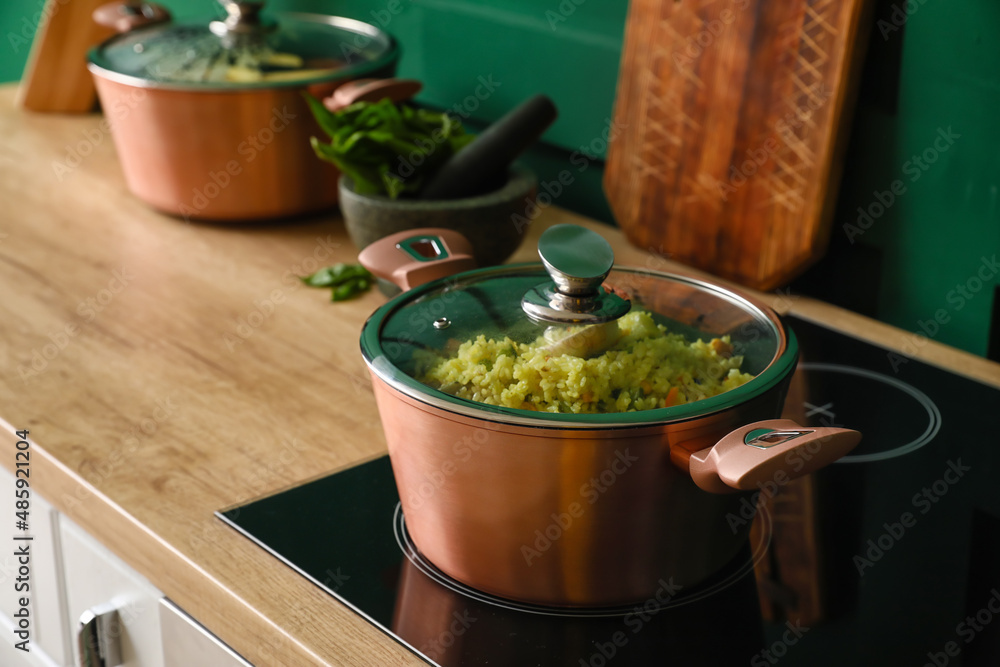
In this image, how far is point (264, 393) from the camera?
3.12 ft

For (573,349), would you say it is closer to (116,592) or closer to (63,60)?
(116,592)

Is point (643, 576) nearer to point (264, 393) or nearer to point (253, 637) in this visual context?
point (253, 637)

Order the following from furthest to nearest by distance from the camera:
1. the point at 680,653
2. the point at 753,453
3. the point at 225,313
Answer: the point at 225,313, the point at 680,653, the point at 753,453

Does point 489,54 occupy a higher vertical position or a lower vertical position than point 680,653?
higher

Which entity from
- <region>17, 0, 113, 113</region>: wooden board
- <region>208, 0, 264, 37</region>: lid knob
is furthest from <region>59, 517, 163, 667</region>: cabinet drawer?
<region>17, 0, 113, 113</region>: wooden board

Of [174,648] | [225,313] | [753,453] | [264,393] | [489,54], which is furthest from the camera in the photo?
[489,54]

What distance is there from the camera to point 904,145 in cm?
104

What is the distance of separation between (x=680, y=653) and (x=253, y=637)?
267mm

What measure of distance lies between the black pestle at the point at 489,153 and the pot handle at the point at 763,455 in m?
0.61

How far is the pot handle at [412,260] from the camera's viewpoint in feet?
2.53

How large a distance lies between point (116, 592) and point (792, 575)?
0.50 metres

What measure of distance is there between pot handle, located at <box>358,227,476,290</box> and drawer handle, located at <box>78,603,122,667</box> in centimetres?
34

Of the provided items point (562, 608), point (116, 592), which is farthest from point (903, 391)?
point (116, 592)

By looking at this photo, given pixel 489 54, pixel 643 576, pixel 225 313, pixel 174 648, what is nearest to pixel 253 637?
pixel 174 648
